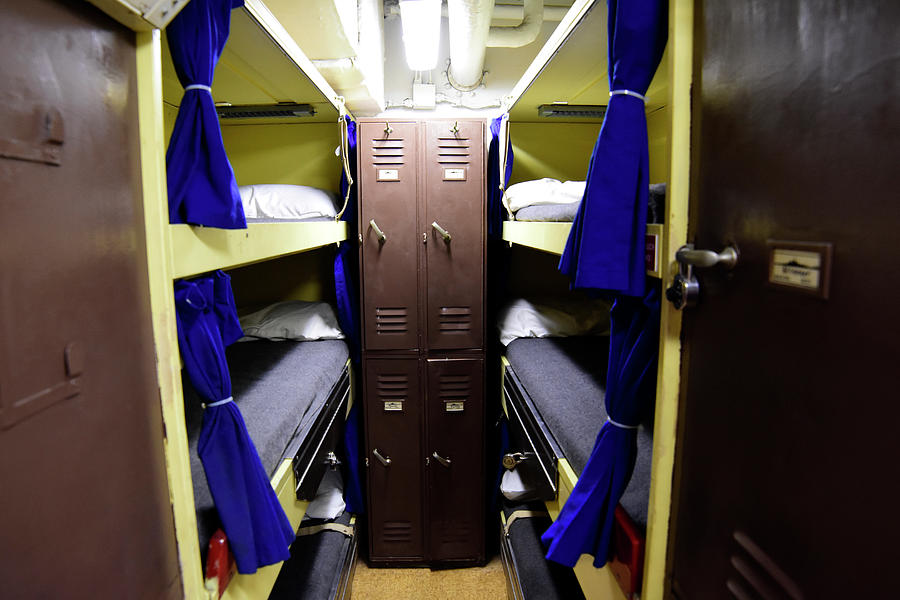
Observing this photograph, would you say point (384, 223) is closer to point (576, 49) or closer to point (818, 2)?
point (576, 49)

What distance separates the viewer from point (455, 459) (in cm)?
254

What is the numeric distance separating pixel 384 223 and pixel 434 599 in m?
1.89

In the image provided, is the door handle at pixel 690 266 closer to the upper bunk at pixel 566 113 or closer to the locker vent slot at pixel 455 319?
the upper bunk at pixel 566 113

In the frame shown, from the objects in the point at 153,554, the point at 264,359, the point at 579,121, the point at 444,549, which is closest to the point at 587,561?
the point at 153,554

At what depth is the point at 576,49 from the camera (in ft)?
5.08

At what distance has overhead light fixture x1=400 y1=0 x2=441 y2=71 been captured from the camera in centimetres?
184

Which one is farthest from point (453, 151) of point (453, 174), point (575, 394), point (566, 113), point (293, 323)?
point (575, 394)

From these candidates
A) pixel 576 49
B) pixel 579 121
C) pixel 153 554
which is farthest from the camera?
pixel 579 121

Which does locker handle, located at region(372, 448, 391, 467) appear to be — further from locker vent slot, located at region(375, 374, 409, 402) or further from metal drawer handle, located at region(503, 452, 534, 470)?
metal drawer handle, located at region(503, 452, 534, 470)

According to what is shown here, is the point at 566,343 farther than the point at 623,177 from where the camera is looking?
Yes

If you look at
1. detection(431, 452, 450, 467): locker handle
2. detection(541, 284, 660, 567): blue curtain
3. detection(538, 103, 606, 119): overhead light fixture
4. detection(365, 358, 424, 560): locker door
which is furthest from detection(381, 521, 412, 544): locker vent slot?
detection(538, 103, 606, 119): overhead light fixture

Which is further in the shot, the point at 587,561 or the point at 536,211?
the point at 536,211

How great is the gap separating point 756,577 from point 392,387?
79.4 inches

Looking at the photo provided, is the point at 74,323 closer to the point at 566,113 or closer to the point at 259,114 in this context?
the point at 259,114
